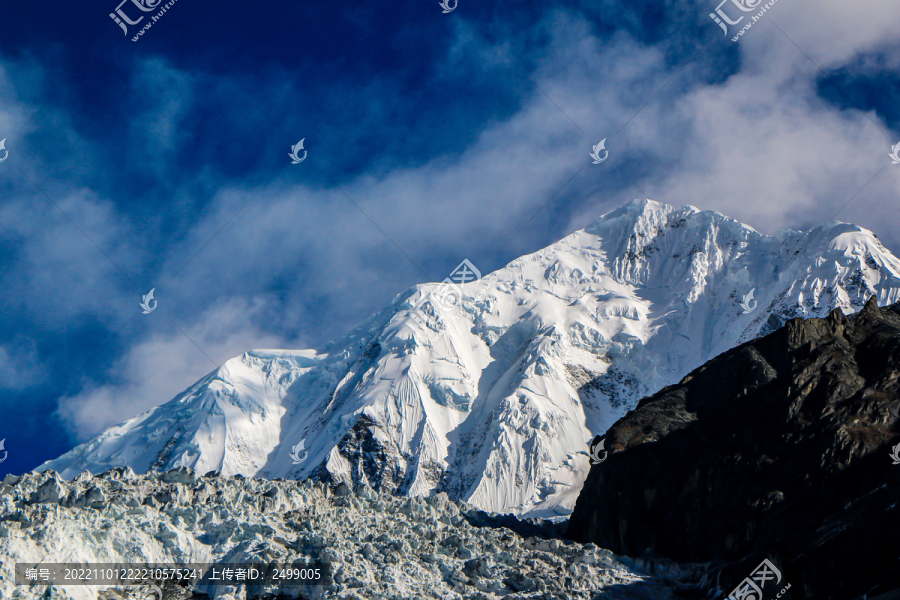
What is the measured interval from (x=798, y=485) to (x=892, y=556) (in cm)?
2437

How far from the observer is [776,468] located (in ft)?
287

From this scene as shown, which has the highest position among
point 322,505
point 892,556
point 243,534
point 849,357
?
point 849,357

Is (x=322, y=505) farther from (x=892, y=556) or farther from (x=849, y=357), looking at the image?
(x=849, y=357)

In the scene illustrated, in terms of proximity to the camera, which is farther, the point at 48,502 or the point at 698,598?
the point at 698,598

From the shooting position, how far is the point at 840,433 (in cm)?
8381

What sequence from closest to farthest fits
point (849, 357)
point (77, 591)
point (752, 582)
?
point (77, 591) → point (752, 582) → point (849, 357)

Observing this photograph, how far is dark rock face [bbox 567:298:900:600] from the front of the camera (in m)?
63.4

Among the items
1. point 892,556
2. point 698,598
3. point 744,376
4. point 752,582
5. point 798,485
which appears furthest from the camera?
point 744,376

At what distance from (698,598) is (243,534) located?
138ft

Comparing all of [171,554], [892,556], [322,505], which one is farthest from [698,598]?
[171,554]

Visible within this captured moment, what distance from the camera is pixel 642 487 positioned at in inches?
3959

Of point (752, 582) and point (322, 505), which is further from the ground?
point (322, 505)

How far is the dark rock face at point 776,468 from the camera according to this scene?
6344 centimetres

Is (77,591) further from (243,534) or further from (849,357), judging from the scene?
(849,357)
